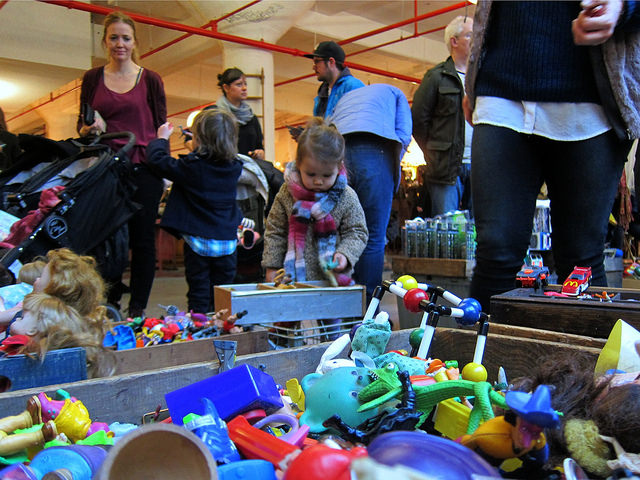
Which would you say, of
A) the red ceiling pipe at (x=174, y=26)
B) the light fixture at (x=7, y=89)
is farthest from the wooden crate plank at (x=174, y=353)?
the light fixture at (x=7, y=89)

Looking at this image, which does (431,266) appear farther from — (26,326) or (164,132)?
(26,326)

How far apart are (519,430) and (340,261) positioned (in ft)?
5.04

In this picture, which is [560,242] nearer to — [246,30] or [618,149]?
[618,149]

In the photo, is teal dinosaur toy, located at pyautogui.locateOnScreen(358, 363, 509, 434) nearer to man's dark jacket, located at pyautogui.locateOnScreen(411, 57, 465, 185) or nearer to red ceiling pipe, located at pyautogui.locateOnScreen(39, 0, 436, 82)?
man's dark jacket, located at pyautogui.locateOnScreen(411, 57, 465, 185)

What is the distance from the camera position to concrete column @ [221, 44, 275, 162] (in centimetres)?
649

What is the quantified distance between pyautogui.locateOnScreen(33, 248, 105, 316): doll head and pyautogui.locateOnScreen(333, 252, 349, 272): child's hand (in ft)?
3.06

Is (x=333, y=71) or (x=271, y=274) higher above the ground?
(x=333, y=71)

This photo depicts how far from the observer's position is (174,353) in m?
1.39

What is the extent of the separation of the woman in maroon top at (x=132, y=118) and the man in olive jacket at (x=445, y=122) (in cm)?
153

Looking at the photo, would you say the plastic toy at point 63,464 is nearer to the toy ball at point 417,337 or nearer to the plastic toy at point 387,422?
the plastic toy at point 387,422

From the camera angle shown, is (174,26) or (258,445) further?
(174,26)

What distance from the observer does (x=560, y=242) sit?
4.68 feet

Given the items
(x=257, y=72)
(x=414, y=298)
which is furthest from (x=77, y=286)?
(x=257, y=72)

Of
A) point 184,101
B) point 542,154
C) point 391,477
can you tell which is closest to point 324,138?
point 542,154
